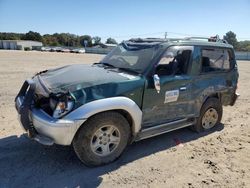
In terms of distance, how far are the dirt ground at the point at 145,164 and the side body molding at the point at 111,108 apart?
0.61m

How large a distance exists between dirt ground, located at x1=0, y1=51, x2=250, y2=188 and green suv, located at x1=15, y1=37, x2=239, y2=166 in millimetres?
296

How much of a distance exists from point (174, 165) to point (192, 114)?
1.30 meters

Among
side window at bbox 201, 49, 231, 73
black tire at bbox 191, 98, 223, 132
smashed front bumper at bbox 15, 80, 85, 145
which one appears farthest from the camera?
black tire at bbox 191, 98, 223, 132

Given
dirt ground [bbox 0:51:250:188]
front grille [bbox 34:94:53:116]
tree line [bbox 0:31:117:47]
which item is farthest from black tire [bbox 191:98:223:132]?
tree line [bbox 0:31:117:47]

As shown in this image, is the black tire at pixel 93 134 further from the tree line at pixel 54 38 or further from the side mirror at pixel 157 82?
the tree line at pixel 54 38

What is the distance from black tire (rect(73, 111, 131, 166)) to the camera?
3.50 m

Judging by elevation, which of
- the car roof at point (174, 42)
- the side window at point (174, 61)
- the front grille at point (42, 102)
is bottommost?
the front grille at point (42, 102)

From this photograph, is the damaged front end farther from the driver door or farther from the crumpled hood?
the driver door

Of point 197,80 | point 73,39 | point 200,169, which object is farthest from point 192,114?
point 73,39

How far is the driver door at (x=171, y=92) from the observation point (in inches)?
162

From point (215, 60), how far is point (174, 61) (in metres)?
1.30

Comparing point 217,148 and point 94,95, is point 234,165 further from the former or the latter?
point 94,95

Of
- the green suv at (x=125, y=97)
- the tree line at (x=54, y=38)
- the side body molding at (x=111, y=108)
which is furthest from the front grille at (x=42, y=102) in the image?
the tree line at (x=54, y=38)

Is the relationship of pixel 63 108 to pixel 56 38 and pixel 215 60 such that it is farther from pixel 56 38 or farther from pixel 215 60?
pixel 56 38
